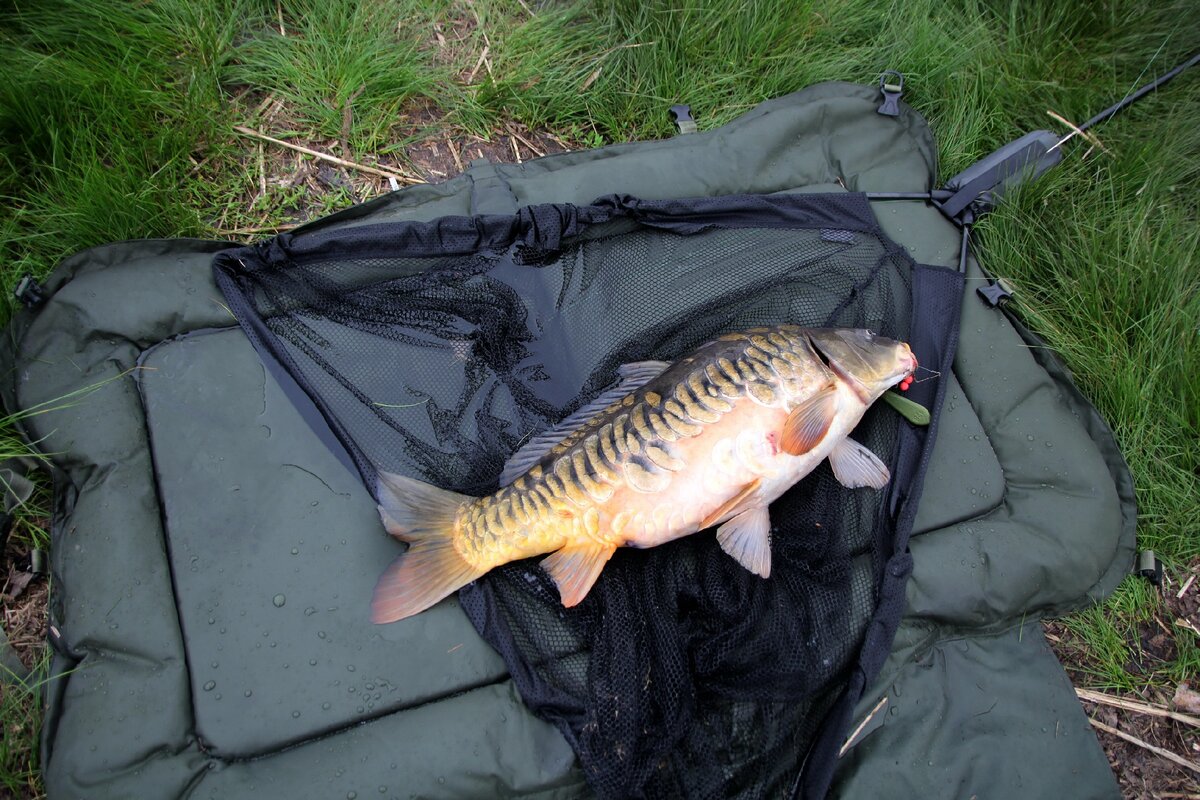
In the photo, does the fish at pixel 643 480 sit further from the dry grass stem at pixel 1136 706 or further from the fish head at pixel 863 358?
the dry grass stem at pixel 1136 706

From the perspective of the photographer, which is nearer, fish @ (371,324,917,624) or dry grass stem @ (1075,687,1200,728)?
fish @ (371,324,917,624)

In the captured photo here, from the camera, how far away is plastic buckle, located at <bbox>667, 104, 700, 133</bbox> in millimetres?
2922

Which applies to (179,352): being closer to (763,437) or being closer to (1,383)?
(1,383)

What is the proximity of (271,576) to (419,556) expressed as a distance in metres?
0.38

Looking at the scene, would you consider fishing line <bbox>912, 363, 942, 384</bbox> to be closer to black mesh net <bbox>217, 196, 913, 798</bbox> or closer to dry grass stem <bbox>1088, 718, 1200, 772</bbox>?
black mesh net <bbox>217, 196, 913, 798</bbox>

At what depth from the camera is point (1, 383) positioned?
206cm

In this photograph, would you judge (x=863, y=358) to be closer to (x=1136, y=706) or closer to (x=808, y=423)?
(x=808, y=423)

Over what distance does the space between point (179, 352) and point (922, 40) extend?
2.81 meters

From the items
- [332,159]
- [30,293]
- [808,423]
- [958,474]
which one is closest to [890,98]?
[958,474]

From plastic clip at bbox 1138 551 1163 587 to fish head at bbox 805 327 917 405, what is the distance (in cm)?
99

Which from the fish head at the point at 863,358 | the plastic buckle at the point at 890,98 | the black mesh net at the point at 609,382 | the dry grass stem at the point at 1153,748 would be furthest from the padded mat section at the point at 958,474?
the plastic buckle at the point at 890,98

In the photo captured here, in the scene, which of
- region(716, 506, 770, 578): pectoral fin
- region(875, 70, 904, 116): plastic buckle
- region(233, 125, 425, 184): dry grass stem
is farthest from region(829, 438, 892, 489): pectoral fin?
region(233, 125, 425, 184): dry grass stem

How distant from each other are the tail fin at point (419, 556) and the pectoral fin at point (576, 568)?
183 mm

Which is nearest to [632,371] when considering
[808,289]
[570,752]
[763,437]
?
[763,437]
